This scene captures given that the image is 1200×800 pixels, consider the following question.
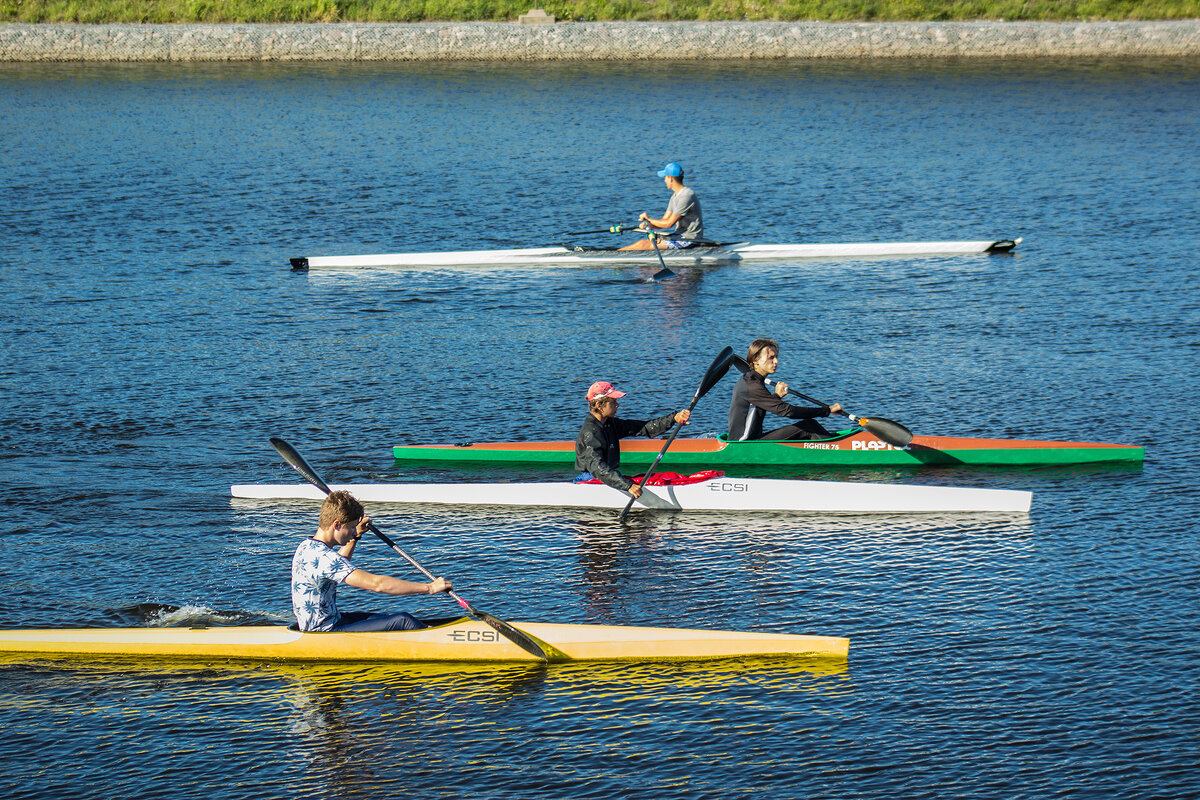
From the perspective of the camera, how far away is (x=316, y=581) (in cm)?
1088

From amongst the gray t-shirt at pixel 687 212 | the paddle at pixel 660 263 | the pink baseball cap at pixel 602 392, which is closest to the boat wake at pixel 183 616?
the pink baseball cap at pixel 602 392

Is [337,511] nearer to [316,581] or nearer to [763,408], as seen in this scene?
[316,581]

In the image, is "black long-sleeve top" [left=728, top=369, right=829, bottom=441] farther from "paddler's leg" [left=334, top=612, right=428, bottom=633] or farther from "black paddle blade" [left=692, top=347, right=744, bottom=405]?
"paddler's leg" [left=334, top=612, right=428, bottom=633]

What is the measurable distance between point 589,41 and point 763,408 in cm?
3807

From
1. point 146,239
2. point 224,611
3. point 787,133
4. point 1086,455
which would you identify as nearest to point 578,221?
point 146,239

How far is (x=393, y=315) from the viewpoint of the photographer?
76.2ft

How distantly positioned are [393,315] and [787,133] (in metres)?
19.8

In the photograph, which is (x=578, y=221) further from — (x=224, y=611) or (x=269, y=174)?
(x=224, y=611)

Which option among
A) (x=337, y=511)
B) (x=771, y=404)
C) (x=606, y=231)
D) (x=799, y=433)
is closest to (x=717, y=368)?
(x=771, y=404)

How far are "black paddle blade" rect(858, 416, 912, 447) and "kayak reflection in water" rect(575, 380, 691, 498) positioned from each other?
2376 millimetres

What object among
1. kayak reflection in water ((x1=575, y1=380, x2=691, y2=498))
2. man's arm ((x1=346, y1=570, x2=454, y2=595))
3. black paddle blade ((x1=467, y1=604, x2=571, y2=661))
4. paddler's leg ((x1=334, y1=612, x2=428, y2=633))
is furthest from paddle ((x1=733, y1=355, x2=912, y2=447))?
man's arm ((x1=346, y1=570, x2=454, y2=595))

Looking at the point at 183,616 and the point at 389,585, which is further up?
the point at 389,585

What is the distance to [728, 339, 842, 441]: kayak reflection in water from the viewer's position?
15484 millimetres

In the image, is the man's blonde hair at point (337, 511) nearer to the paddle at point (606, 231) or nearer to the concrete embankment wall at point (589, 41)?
the paddle at point (606, 231)
